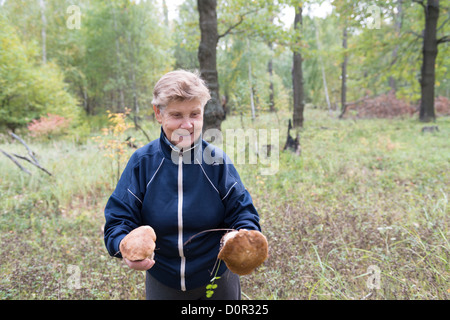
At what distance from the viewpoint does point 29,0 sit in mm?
17984

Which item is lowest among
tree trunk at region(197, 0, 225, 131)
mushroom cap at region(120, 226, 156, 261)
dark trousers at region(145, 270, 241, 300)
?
dark trousers at region(145, 270, 241, 300)

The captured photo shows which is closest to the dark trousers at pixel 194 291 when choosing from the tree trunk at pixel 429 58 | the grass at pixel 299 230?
the grass at pixel 299 230

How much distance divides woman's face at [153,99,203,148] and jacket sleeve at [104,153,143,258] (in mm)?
244

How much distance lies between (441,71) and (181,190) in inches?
553

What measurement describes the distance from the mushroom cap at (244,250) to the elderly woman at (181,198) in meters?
0.14

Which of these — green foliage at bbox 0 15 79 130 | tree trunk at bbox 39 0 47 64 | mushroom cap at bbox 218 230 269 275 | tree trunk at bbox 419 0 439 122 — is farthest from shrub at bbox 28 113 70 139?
tree trunk at bbox 419 0 439 122

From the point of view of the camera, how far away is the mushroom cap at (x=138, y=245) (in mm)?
951

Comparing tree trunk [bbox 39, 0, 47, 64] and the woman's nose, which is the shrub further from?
the woman's nose

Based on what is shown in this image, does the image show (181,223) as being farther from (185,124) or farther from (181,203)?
(185,124)

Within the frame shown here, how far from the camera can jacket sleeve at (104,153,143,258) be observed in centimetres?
111

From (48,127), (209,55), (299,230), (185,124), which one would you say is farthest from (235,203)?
(48,127)

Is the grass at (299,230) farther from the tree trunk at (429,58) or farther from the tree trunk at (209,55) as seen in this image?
the tree trunk at (429,58)
